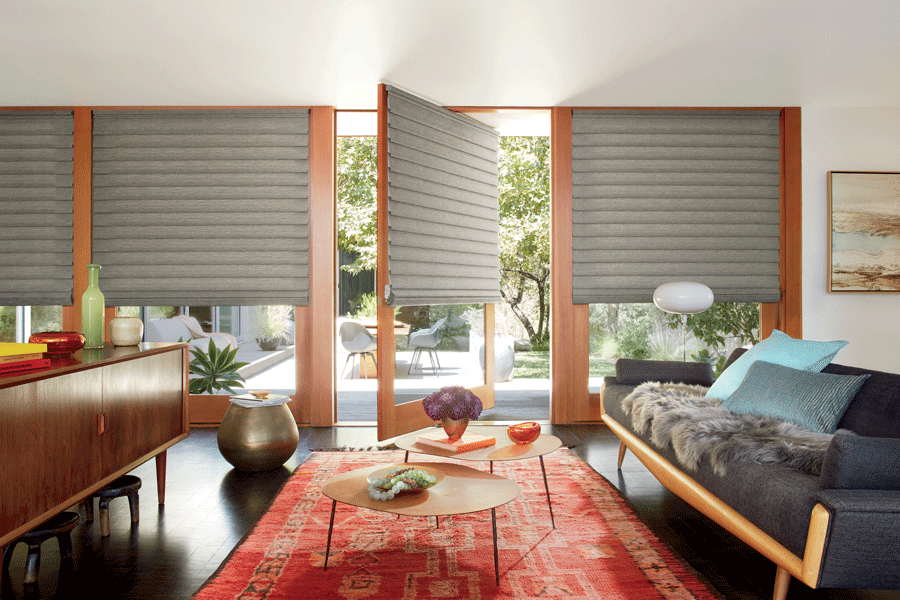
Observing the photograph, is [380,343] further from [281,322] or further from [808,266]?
[808,266]

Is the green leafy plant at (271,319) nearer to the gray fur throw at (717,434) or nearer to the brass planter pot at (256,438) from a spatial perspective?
the brass planter pot at (256,438)

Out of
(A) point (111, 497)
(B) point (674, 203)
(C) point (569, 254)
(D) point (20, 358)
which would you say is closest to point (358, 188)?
(C) point (569, 254)

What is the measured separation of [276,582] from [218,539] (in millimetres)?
582

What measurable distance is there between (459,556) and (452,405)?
63 cm

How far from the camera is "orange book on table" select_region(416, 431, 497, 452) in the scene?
263 cm

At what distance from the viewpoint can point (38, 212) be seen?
4801 millimetres

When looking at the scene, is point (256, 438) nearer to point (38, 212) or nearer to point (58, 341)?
point (58, 341)

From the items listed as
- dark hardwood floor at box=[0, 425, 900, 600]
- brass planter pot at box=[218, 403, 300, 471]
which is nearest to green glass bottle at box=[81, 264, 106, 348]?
dark hardwood floor at box=[0, 425, 900, 600]

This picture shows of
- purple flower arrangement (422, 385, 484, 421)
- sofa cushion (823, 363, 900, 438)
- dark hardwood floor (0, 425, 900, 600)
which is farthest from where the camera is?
purple flower arrangement (422, 385, 484, 421)

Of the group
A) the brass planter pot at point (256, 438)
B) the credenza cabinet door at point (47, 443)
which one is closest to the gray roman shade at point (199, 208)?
the brass planter pot at point (256, 438)

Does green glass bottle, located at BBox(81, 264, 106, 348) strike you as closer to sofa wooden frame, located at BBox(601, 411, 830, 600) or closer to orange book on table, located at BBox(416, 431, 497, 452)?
orange book on table, located at BBox(416, 431, 497, 452)

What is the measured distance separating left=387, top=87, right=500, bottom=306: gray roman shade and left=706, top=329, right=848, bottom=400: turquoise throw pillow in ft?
7.06

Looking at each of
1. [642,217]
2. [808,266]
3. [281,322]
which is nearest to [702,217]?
[642,217]

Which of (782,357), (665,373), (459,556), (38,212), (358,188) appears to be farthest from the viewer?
(358,188)
